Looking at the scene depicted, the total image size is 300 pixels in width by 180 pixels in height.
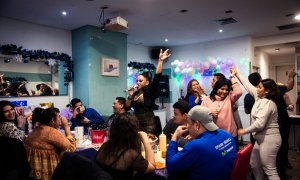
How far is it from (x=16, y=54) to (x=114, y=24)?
205cm

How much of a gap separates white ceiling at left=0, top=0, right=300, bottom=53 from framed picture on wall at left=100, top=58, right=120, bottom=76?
794 mm

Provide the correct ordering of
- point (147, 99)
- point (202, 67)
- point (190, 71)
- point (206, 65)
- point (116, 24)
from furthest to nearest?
point (190, 71) < point (202, 67) < point (206, 65) < point (116, 24) < point (147, 99)

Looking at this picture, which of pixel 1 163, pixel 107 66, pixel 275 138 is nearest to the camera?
pixel 1 163

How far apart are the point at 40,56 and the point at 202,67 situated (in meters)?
4.23

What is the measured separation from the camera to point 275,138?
103 inches

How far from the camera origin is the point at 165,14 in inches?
177

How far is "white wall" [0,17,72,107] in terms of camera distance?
455cm

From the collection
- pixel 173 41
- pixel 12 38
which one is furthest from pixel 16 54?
pixel 173 41

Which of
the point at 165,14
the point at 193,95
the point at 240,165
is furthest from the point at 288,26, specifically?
the point at 240,165

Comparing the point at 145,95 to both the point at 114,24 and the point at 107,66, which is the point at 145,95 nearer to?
the point at 114,24

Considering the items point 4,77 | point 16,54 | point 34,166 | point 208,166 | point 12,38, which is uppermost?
point 12,38

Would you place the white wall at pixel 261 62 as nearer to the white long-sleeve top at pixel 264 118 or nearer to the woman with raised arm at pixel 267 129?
the woman with raised arm at pixel 267 129

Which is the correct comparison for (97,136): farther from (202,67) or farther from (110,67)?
(202,67)

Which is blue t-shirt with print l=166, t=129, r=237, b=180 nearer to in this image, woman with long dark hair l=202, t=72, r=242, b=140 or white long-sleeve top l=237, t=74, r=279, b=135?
woman with long dark hair l=202, t=72, r=242, b=140
